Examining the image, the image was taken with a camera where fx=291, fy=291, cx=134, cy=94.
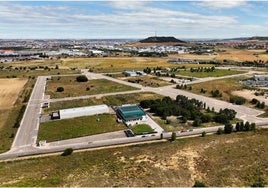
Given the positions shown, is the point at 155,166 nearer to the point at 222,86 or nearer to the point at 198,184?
the point at 198,184

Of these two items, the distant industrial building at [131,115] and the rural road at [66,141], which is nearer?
the rural road at [66,141]

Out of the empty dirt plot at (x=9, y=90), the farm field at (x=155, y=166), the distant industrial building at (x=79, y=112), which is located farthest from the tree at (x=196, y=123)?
the empty dirt plot at (x=9, y=90)

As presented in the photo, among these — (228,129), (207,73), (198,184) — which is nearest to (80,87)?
(207,73)

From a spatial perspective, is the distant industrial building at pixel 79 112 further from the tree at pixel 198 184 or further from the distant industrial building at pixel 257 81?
the distant industrial building at pixel 257 81

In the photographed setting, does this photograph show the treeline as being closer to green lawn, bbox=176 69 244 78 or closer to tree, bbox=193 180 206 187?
tree, bbox=193 180 206 187

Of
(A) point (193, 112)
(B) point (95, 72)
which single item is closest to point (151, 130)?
(A) point (193, 112)
